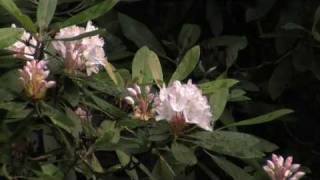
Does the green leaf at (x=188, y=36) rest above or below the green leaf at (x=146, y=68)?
below

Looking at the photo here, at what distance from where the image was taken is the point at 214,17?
2711 mm

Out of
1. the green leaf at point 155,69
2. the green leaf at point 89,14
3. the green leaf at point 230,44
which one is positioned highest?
the green leaf at point 89,14

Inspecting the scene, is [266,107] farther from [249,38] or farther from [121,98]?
[121,98]

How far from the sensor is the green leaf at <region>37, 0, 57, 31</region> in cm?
150

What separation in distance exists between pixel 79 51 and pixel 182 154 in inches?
10.7

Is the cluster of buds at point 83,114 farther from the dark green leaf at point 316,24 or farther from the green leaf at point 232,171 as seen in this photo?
the dark green leaf at point 316,24

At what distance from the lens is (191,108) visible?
57.7 inches

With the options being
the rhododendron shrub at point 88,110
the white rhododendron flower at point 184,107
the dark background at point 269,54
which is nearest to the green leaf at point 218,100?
the rhododendron shrub at point 88,110

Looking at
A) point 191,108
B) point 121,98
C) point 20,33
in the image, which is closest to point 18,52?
point 20,33

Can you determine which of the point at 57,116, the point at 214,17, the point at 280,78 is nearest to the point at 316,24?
the point at 280,78

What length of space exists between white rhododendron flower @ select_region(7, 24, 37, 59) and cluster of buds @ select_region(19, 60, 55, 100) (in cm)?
10

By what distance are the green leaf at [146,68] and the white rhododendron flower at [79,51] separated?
98 mm

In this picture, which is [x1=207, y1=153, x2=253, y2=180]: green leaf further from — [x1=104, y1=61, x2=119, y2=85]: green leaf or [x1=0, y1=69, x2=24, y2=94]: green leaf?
[x1=0, y1=69, x2=24, y2=94]: green leaf

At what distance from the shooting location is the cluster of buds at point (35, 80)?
4.59ft
